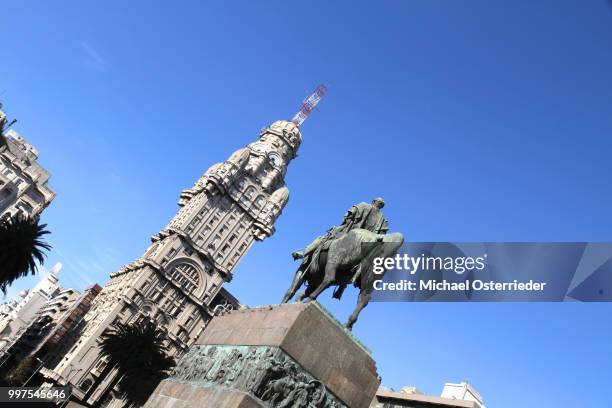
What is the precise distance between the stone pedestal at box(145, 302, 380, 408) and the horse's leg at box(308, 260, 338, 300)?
83 centimetres

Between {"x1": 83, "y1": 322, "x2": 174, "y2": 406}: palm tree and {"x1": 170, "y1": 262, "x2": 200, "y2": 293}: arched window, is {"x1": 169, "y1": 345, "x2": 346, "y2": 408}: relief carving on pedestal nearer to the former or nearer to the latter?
{"x1": 83, "y1": 322, "x2": 174, "y2": 406}: palm tree

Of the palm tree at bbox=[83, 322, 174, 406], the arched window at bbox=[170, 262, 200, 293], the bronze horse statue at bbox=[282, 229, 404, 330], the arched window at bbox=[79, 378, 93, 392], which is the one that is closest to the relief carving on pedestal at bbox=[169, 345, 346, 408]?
the bronze horse statue at bbox=[282, 229, 404, 330]

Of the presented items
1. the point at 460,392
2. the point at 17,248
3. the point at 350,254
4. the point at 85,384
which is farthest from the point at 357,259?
the point at 85,384

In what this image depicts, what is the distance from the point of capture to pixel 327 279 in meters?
9.38

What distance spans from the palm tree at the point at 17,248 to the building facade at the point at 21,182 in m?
35.7

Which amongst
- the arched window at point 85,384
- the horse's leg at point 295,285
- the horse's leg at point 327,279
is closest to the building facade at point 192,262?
the arched window at point 85,384

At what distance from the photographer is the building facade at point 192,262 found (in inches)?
2591

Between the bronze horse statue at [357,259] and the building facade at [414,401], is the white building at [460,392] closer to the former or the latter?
the building facade at [414,401]

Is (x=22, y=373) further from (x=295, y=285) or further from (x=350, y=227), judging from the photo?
(x=350, y=227)

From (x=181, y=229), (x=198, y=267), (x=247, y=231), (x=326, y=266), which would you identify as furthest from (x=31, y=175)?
(x=326, y=266)

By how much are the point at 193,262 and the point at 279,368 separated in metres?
69.9

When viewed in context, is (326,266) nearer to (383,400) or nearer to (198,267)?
(383,400)

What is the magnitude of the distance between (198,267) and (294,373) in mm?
69767

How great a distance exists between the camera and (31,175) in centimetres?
7650
